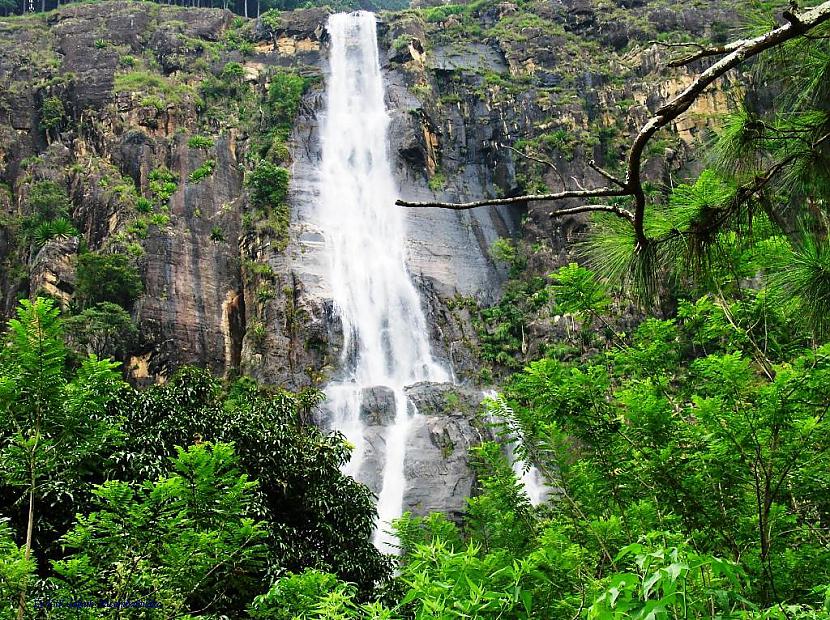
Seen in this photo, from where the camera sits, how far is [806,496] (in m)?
4.35

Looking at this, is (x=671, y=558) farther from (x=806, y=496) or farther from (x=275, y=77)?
(x=275, y=77)

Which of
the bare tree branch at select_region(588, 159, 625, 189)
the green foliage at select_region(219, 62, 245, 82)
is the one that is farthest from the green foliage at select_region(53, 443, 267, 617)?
the green foliage at select_region(219, 62, 245, 82)

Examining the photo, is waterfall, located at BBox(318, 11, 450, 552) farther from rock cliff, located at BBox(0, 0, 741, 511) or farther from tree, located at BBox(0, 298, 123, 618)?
tree, located at BBox(0, 298, 123, 618)

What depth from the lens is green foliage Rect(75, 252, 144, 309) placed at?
84.3 feet

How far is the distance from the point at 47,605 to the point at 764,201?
16.1 feet

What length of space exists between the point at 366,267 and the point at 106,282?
9.76 m

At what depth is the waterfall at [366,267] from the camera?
22.0 metres

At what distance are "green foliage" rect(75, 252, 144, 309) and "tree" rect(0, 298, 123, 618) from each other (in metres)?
21.5

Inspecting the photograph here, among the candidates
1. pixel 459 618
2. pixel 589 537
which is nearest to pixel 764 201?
pixel 459 618

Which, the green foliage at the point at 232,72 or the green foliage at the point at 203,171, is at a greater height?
the green foliage at the point at 232,72

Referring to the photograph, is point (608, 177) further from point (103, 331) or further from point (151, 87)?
point (151, 87)

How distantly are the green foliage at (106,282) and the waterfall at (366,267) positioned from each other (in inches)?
292

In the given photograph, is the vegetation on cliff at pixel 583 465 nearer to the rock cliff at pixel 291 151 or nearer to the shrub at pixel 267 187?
the rock cliff at pixel 291 151

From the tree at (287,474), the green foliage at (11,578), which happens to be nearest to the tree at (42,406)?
the green foliage at (11,578)
